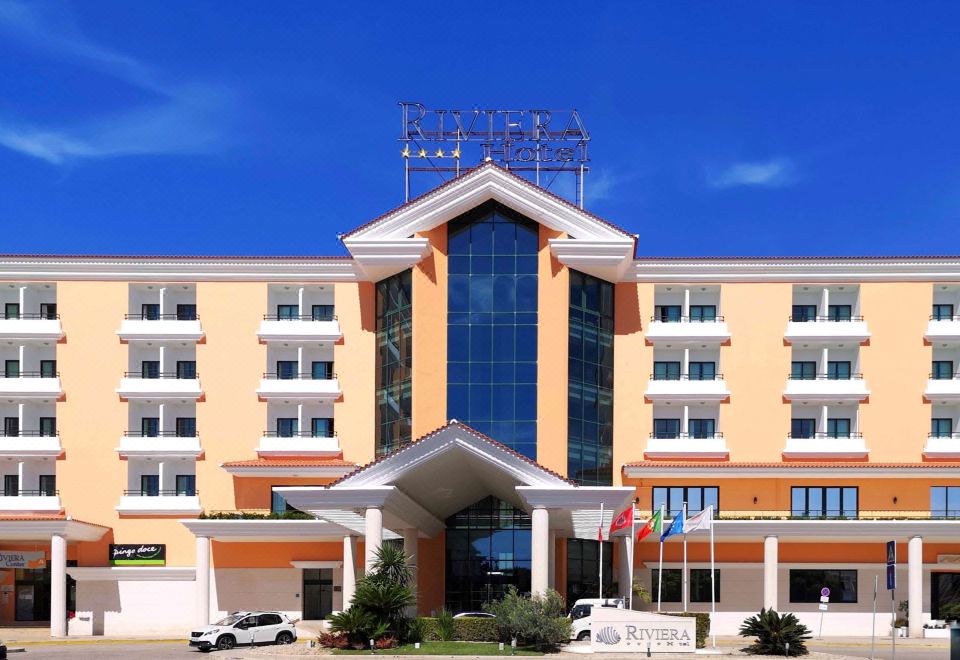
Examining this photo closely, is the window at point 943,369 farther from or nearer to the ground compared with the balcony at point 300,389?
farther from the ground

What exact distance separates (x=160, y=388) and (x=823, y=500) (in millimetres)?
35286

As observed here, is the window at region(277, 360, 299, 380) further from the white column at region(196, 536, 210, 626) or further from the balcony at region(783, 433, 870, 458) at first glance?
the balcony at region(783, 433, 870, 458)

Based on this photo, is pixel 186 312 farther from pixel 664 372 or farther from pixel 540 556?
pixel 540 556

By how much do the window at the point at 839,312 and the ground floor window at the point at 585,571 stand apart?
56.8 feet

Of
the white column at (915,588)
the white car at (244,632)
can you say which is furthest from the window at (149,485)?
the white column at (915,588)

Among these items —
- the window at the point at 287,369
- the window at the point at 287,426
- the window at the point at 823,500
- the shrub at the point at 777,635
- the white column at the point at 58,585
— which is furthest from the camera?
the window at the point at 287,369

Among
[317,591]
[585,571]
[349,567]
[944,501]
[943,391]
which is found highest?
[943,391]

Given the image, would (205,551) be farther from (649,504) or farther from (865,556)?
(865,556)

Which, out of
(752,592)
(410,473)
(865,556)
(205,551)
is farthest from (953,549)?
(205,551)

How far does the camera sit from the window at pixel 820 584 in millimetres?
59688

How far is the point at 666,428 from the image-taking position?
62.0m

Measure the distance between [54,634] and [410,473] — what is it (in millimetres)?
22517

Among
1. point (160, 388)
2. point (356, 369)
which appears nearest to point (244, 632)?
point (356, 369)

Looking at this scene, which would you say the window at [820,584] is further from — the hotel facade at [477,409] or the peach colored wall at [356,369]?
the peach colored wall at [356,369]
